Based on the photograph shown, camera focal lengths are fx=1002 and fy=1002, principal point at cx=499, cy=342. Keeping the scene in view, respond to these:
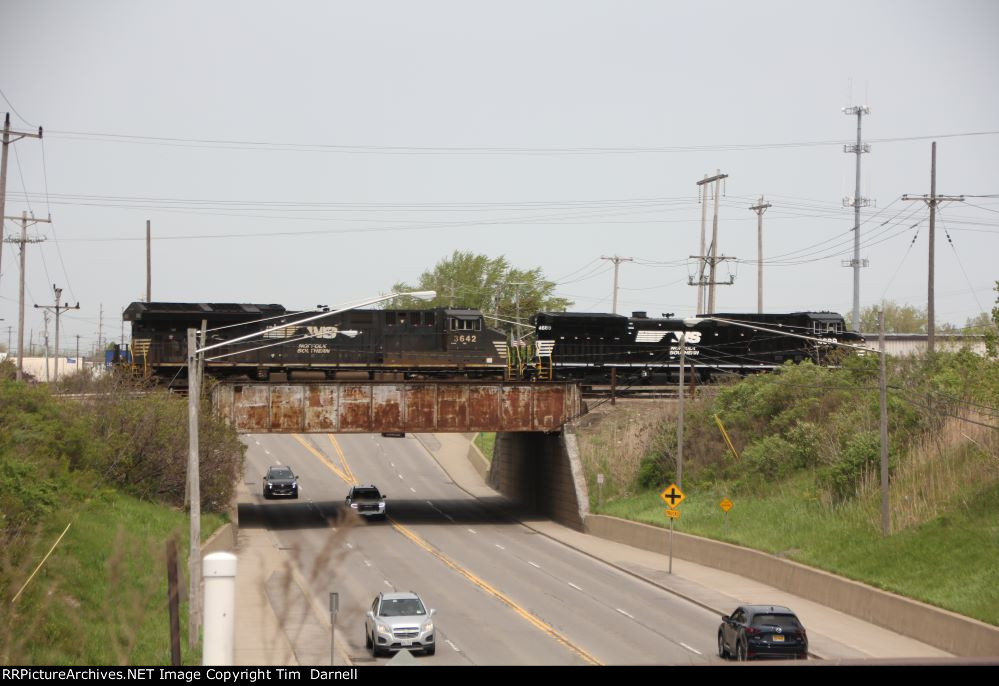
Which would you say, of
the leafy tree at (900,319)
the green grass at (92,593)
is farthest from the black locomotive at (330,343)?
the leafy tree at (900,319)

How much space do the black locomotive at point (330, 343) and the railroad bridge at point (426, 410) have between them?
2.96 meters

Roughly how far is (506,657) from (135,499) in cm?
1930

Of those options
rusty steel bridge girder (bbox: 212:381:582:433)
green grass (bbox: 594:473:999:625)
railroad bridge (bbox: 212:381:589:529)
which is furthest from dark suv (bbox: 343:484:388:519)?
green grass (bbox: 594:473:999:625)

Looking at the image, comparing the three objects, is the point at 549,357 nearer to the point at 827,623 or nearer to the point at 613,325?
the point at 613,325

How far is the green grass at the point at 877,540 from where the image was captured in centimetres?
2581

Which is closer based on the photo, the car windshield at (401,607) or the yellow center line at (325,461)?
the car windshield at (401,607)

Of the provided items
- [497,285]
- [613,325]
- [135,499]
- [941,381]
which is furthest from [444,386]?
[497,285]

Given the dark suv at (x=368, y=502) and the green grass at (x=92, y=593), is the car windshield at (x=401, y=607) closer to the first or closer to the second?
the green grass at (x=92, y=593)

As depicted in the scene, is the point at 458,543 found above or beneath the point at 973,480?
beneath

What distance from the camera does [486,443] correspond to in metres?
78.7

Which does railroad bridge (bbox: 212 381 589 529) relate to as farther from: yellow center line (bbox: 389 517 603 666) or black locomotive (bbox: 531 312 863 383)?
yellow center line (bbox: 389 517 603 666)

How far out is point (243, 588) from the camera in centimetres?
3181

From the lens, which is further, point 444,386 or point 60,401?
point 444,386

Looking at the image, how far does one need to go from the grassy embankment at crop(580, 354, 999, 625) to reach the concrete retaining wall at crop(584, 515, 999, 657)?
521 mm
